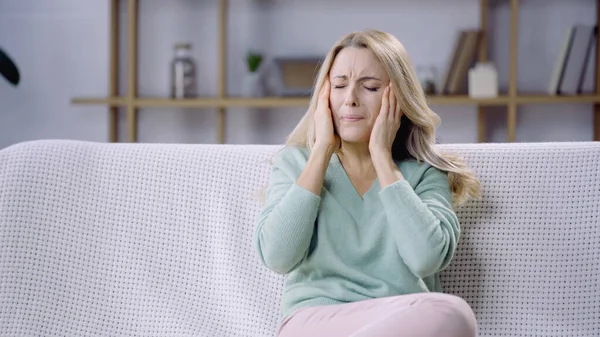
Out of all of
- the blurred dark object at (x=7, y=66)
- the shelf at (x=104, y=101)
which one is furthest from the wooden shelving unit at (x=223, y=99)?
the blurred dark object at (x=7, y=66)

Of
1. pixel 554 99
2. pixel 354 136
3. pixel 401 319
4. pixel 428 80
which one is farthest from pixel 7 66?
pixel 401 319

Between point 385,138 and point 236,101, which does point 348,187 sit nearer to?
point 385,138

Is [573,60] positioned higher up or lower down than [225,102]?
higher up

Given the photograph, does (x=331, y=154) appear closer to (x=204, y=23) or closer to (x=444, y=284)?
(x=444, y=284)

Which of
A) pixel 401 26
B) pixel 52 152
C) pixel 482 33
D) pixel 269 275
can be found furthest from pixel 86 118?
pixel 269 275

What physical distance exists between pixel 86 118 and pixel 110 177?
2.17 m

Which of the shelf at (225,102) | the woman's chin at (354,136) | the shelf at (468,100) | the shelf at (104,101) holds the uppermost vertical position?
the woman's chin at (354,136)

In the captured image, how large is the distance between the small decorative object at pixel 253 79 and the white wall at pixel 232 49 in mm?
139

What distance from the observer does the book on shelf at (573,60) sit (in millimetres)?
3508

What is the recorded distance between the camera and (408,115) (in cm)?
169

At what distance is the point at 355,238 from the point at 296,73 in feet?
7.17

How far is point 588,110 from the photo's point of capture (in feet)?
12.2

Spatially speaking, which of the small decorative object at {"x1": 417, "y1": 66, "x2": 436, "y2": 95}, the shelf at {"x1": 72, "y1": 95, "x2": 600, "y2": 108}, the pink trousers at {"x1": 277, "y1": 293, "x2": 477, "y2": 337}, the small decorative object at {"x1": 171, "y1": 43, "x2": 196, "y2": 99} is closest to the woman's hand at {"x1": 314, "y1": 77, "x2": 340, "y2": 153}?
the pink trousers at {"x1": 277, "y1": 293, "x2": 477, "y2": 337}

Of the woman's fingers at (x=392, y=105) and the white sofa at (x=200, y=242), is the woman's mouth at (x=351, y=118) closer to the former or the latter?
the woman's fingers at (x=392, y=105)
